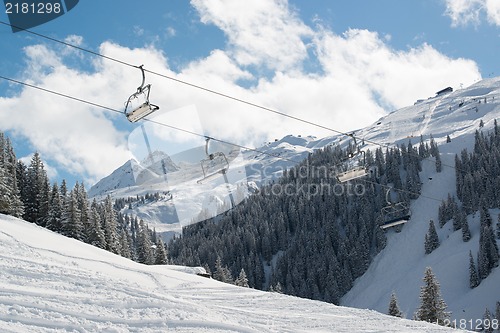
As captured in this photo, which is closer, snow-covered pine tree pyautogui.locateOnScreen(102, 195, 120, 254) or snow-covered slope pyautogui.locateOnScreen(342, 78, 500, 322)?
snow-covered pine tree pyautogui.locateOnScreen(102, 195, 120, 254)

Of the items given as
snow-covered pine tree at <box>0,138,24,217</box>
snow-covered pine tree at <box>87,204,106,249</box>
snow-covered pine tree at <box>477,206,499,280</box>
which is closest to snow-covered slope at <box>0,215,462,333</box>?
snow-covered pine tree at <box>0,138,24,217</box>

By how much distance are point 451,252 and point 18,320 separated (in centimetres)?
9763

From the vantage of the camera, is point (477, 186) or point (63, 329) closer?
point (63, 329)

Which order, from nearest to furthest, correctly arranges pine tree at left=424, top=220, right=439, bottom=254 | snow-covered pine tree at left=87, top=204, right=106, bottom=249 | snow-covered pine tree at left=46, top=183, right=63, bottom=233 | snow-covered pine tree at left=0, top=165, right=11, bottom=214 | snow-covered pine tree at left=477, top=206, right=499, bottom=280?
1. snow-covered pine tree at left=0, top=165, right=11, bottom=214
2. snow-covered pine tree at left=46, top=183, right=63, bottom=233
3. snow-covered pine tree at left=87, top=204, right=106, bottom=249
4. snow-covered pine tree at left=477, top=206, right=499, bottom=280
5. pine tree at left=424, top=220, right=439, bottom=254

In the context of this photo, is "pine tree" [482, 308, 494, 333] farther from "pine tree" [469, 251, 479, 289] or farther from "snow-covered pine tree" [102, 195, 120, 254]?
"snow-covered pine tree" [102, 195, 120, 254]

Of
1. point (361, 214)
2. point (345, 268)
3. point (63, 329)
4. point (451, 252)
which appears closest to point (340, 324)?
point (63, 329)

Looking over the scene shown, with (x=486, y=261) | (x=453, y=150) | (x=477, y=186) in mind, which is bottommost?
(x=486, y=261)

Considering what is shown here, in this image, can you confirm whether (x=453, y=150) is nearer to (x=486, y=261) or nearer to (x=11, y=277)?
(x=486, y=261)

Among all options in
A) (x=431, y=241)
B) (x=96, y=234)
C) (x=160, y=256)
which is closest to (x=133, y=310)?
(x=96, y=234)

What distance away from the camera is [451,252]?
98.8 m

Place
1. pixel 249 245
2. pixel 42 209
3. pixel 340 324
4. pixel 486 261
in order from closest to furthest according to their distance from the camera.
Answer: pixel 340 324
pixel 42 209
pixel 486 261
pixel 249 245

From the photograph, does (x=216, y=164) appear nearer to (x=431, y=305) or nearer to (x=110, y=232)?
(x=431, y=305)

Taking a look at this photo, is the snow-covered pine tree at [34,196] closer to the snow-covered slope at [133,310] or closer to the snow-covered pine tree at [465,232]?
the snow-covered slope at [133,310]

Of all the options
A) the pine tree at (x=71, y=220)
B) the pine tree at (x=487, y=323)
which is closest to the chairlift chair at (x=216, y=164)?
the pine tree at (x=71, y=220)
